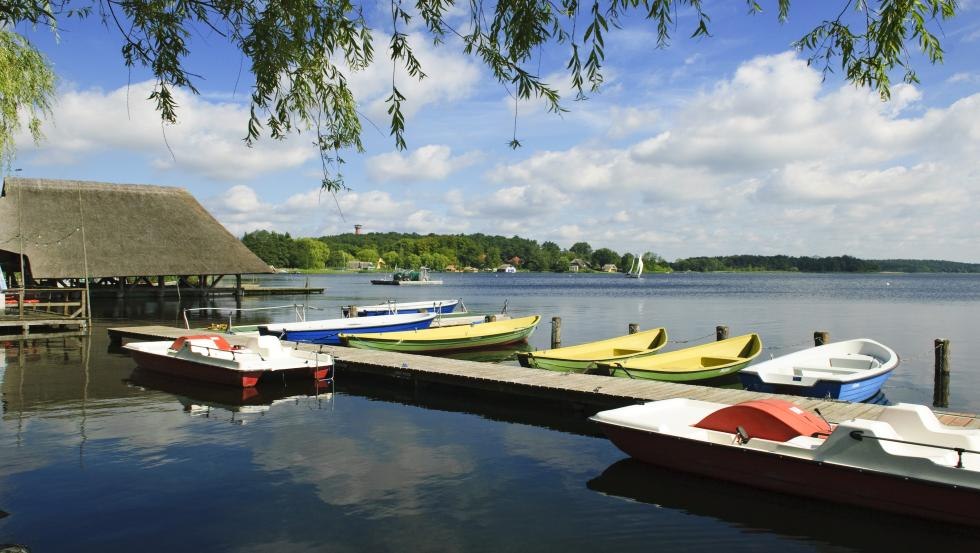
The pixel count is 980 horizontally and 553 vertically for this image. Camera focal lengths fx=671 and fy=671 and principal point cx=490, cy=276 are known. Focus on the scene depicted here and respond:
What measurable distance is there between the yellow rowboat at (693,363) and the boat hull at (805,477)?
4882 mm

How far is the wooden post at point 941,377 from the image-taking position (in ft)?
49.7

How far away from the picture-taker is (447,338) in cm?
2094

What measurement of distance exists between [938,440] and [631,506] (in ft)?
11.5

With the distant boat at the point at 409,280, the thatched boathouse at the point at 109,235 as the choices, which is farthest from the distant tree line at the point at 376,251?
the thatched boathouse at the point at 109,235

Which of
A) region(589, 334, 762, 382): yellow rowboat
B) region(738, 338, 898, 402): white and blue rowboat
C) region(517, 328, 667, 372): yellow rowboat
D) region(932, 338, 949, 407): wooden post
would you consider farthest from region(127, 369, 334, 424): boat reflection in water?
region(932, 338, 949, 407): wooden post

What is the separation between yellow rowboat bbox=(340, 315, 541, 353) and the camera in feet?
64.0

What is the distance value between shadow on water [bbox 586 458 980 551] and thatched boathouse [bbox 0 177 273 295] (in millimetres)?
29003

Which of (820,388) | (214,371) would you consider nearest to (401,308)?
(214,371)

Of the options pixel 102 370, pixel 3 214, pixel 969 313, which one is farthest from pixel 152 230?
pixel 969 313

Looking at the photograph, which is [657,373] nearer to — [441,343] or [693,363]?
→ [693,363]

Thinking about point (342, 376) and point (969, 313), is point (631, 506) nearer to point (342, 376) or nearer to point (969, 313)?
point (342, 376)

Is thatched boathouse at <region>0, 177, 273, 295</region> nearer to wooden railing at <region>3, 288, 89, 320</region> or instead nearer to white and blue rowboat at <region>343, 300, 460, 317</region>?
wooden railing at <region>3, 288, 89, 320</region>

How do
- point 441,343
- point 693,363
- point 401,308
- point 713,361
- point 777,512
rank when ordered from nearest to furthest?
point 777,512 < point 693,363 < point 713,361 < point 441,343 < point 401,308

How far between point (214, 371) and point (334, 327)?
24.6 feet
